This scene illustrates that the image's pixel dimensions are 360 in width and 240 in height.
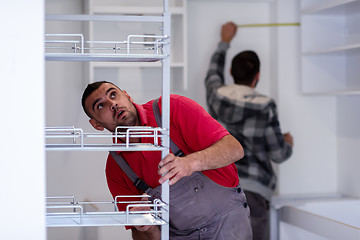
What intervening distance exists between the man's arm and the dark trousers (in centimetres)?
116

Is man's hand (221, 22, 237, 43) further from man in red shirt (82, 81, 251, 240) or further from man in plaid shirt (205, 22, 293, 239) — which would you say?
man in red shirt (82, 81, 251, 240)

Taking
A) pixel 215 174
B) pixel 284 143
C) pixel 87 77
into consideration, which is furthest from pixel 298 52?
pixel 215 174

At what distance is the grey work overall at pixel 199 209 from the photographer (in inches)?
66.2

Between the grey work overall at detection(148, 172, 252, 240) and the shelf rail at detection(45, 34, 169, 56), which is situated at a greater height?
the shelf rail at detection(45, 34, 169, 56)

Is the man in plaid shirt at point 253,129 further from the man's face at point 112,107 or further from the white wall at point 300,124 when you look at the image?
the man's face at point 112,107

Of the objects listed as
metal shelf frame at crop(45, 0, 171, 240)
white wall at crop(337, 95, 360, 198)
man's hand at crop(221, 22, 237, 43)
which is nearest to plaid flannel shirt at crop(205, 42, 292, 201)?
man's hand at crop(221, 22, 237, 43)

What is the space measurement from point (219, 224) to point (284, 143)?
1.11m

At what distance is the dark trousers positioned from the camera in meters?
2.68

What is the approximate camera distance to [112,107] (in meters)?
1.59

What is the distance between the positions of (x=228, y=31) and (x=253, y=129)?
0.72 metres

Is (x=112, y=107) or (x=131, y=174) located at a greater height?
(x=112, y=107)

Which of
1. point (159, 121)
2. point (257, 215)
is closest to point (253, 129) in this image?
point (257, 215)
